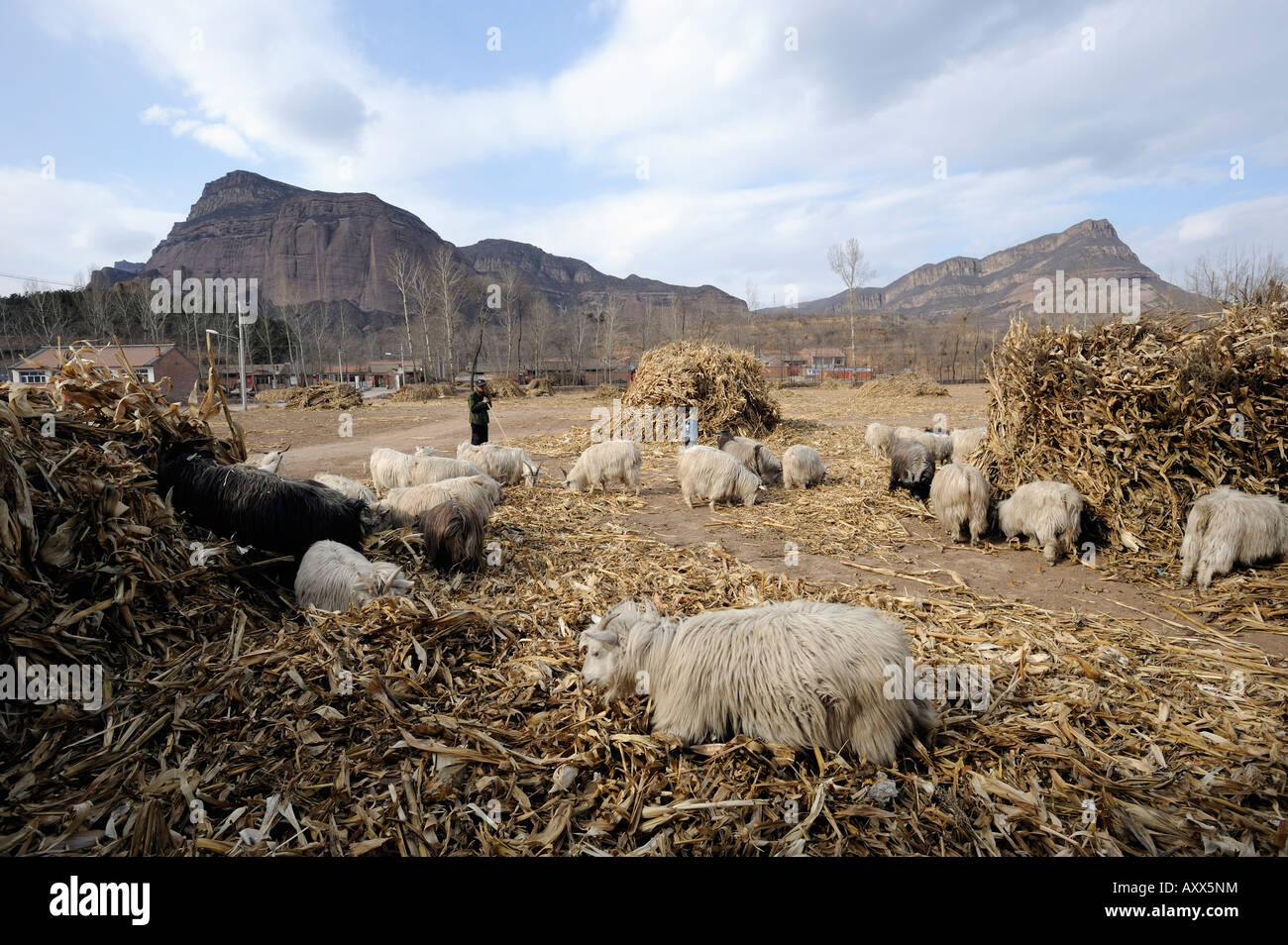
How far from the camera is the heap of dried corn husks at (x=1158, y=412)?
677cm

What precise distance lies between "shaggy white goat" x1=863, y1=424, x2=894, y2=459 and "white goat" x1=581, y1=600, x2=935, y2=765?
1173cm

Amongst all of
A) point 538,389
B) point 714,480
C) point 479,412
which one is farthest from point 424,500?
point 538,389

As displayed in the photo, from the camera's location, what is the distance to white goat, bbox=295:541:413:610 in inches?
205

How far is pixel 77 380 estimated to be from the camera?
5680 millimetres

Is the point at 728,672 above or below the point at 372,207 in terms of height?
below

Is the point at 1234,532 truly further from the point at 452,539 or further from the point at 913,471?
the point at 452,539

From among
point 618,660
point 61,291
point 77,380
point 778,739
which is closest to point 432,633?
point 618,660

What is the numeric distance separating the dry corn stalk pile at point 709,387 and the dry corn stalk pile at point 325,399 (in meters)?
23.8

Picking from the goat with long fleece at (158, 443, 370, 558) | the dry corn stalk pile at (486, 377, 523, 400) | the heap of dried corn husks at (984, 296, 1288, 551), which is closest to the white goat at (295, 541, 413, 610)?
the goat with long fleece at (158, 443, 370, 558)

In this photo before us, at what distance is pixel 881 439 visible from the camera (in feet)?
47.5

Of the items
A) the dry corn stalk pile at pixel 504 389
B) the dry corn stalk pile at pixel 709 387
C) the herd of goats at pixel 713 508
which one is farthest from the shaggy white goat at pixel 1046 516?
the dry corn stalk pile at pixel 504 389

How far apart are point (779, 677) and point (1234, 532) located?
585cm
